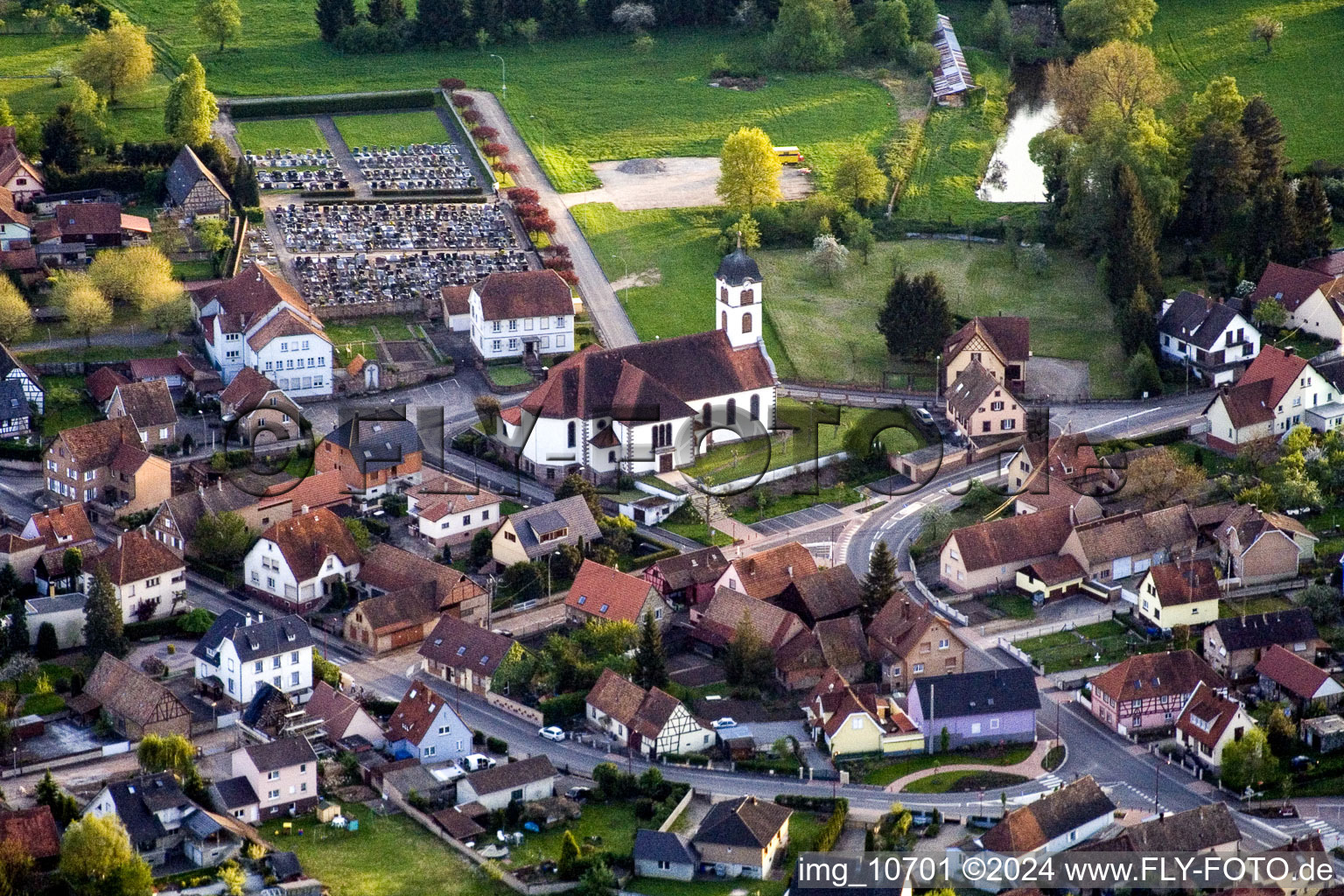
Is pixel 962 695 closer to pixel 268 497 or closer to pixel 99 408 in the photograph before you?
pixel 268 497

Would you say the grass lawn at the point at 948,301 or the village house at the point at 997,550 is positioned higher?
the grass lawn at the point at 948,301

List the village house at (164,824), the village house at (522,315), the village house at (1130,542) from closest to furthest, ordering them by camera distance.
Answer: the village house at (164,824) → the village house at (1130,542) → the village house at (522,315)

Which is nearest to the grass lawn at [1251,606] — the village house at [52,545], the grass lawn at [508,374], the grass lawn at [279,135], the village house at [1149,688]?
the village house at [1149,688]

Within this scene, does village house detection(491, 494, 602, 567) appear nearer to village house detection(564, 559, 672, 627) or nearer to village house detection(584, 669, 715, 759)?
village house detection(564, 559, 672, 627)

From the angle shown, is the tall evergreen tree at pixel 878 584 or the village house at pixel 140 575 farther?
the village house at pixel 140 575

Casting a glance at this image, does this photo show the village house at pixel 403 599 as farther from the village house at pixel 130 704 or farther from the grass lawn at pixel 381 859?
the grass lawn at pixel 381 859

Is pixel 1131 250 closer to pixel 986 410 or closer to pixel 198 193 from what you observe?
pixel 986 410

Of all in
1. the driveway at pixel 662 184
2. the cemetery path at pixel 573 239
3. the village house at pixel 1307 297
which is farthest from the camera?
the driveway at pixel 662 184

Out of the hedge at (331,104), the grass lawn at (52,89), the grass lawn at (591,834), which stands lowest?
the grass lawn at (591,834)
